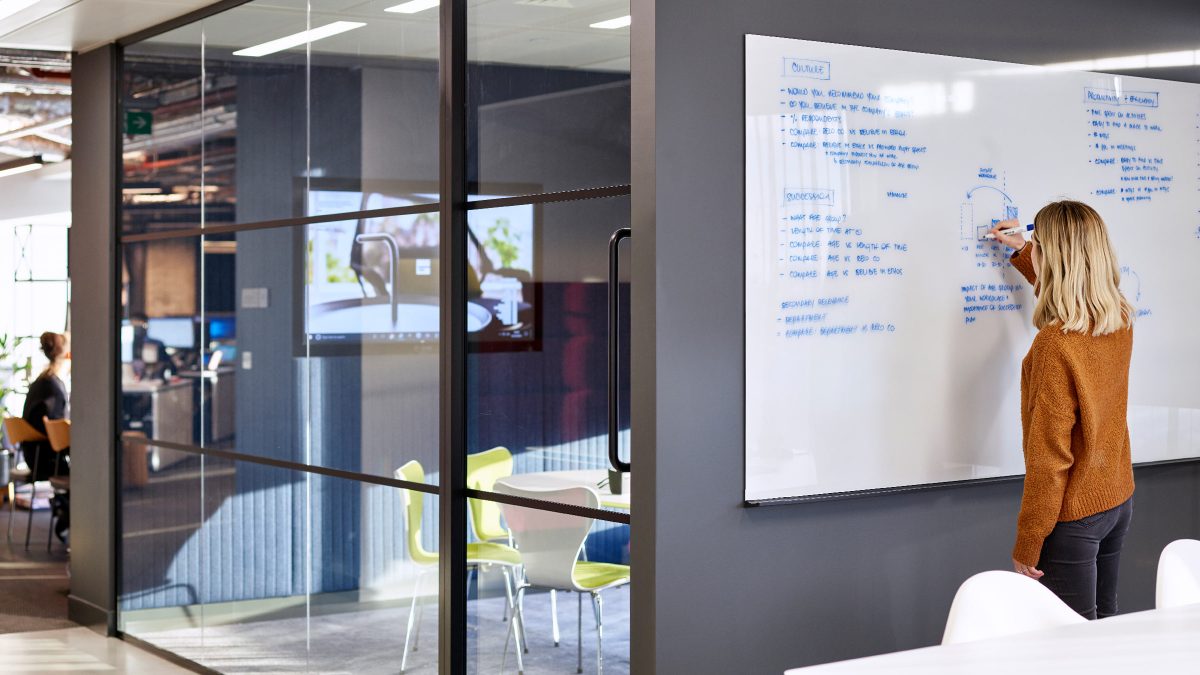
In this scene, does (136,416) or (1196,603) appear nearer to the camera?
(1196,603)

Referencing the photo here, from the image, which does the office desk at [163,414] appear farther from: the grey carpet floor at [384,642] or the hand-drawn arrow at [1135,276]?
the hand-drawn arrow at [1135,276]

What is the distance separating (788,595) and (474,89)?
1813 millimetres

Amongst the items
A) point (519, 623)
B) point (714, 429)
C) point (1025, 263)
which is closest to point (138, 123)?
point (519, 623)

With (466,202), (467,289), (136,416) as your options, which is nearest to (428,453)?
(467,289)

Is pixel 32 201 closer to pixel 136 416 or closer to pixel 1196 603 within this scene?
pixel 136 416

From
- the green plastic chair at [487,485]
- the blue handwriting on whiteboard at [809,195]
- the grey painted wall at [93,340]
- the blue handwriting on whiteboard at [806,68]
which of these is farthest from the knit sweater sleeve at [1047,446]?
the grey painted wall at [93,340]

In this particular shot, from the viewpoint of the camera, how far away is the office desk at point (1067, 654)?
84.4 inches

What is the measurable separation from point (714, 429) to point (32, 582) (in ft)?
18.0

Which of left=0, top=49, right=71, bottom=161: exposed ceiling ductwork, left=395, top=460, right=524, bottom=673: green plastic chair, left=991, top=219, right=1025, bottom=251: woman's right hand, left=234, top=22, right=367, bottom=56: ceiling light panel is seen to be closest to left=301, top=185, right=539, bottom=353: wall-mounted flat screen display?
left=395, top=460, right=524, bottom=673: green plastic chair

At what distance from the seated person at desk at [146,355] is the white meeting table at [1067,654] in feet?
13.5

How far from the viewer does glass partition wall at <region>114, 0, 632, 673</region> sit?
12.0 feet

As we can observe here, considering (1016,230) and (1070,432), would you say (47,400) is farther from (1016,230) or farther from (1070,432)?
(1070,432)

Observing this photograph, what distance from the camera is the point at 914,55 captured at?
361cm

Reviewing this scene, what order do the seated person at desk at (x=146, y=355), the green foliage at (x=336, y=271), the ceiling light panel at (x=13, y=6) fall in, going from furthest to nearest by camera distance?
the seated person at desk at (x=146, y=355), the ceiling light panel at (x=13, y=6), the green foliage at (x=336, y=271)
